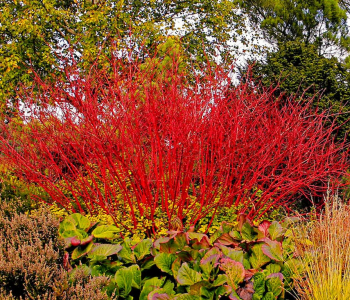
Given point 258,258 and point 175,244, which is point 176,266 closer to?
point 175,244

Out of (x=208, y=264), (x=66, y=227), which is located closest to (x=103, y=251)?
(x=66, y=227)

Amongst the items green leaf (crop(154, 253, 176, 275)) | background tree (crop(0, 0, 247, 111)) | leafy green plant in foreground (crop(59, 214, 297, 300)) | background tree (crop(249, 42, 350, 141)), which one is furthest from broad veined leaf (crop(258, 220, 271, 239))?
background tree (crop(0, 0, 247, 111))

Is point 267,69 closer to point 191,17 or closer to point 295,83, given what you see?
point 295,83

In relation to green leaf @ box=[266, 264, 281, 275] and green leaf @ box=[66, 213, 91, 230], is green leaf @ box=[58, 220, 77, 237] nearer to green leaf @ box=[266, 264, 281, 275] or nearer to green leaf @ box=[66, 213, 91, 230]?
green leaf @ box=[66, 213, 91, 230]

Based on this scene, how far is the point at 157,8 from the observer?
13570 mm

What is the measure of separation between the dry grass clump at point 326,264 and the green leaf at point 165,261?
88 cm

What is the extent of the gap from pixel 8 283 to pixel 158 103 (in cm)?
284

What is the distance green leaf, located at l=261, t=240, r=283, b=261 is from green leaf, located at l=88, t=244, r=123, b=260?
1042mm

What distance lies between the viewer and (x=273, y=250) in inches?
103

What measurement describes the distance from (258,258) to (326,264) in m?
0.49

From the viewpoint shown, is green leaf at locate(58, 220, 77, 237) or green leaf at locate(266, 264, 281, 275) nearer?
green leaf at locate(266, 264, 281, 275)

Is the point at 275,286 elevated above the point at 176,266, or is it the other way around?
the point at 176,266

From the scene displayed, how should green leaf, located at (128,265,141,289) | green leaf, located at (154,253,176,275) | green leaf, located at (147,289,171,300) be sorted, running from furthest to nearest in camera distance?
green leaf, located at (154,253,176,275)
green leaf, located at (128,265,141,289)
green leaf, located at (147,289,171,300)

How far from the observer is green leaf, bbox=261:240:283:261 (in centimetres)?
256
